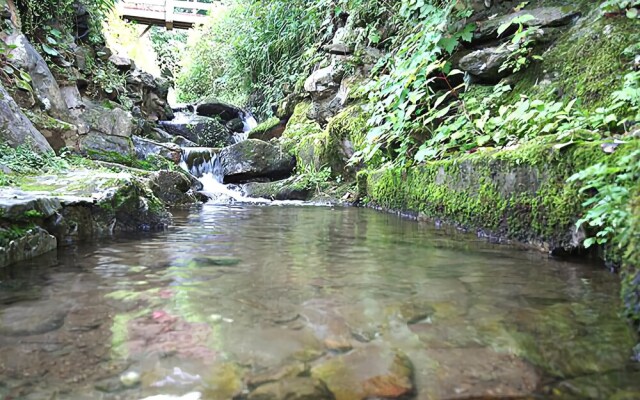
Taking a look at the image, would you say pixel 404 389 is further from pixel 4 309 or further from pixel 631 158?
pixel 4 309

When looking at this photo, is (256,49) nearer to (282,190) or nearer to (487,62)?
(282,190)

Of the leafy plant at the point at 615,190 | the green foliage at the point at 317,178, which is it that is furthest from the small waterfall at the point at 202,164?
the leafy plant at the point at 615,190

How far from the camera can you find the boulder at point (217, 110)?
15422 millimetres

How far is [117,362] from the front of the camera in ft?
4.52

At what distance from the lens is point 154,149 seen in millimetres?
9789

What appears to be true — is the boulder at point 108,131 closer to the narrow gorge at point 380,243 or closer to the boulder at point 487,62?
the narrow gorge at point 380,243

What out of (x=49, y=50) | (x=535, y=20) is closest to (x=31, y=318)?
(x=535, y=20)

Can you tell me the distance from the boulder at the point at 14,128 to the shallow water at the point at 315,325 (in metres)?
3.30

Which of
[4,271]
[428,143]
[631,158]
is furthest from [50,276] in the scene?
[428,143]

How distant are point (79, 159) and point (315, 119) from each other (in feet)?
18.8

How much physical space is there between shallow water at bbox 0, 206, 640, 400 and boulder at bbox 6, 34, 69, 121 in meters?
6.14

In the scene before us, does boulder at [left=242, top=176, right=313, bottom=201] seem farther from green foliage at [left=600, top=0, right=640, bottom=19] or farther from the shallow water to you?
green foliage at [left=600, top=0, right=640, bottom=19]

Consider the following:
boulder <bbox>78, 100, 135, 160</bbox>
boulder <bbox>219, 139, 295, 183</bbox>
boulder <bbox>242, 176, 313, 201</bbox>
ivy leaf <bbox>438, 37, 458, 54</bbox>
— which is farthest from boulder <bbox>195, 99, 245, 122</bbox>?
ivy leaf <bbox>438, 37, 458, 54</bbox>

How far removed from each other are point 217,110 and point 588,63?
1353 centimetres
